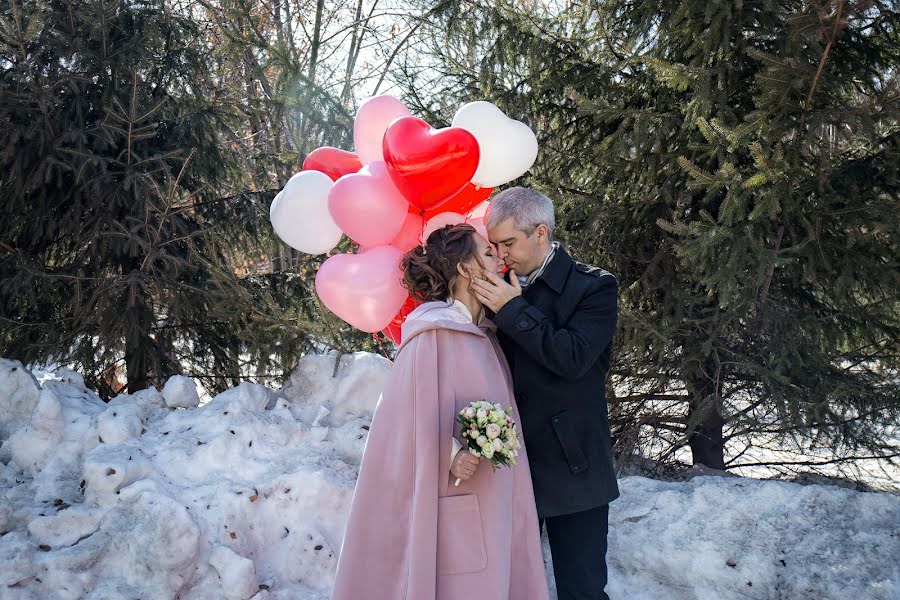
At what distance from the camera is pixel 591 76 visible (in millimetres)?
5203

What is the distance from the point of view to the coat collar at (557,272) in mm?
2846

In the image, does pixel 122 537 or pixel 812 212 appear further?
pixel 812 212

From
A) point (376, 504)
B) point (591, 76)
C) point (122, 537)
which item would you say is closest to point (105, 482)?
point (122, 537)

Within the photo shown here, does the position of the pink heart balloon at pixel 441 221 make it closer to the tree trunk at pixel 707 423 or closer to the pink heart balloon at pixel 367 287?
the pink heart balloon at pixel 367 287

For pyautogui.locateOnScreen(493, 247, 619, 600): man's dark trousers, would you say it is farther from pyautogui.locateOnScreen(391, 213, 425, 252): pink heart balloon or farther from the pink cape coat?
pyautogui.locateOnScreen(391, 213, 425, 252): pink heart balloon

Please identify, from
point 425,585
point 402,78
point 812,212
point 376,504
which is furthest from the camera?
point 402,78

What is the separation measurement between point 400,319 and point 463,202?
60cm

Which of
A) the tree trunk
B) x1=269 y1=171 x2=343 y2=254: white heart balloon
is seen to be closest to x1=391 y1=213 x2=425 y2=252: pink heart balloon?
x1=269 y1=171 x2=343 y2=254: white heart balloon

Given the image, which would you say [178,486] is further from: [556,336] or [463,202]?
[556,336]

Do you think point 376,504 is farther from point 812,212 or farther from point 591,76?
point 591,76

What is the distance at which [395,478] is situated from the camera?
2.61m

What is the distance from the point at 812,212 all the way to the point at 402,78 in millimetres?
3029

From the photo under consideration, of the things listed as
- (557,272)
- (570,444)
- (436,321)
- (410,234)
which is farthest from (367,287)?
(570,444)

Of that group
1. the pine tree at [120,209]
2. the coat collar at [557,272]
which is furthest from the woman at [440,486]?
the pine tree at [120,209]
